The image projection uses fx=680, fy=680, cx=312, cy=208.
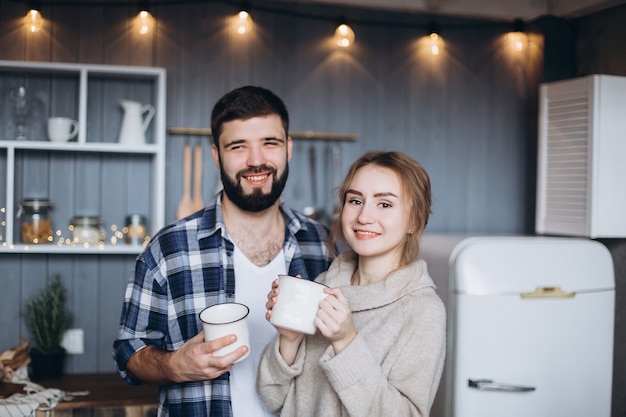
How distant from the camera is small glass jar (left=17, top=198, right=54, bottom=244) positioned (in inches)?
A: 118

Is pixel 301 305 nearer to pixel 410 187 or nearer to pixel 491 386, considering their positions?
pixel 410 187

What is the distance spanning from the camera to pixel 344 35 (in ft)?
11.2

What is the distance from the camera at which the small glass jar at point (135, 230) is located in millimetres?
3078

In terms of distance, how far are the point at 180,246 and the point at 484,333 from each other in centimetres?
101

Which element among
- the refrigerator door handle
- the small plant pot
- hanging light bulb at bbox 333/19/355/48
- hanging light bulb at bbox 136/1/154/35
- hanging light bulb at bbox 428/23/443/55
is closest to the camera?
the refrigerator door handle

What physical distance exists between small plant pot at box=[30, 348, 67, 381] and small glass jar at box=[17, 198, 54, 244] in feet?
1.62

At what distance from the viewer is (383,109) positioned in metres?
3.56

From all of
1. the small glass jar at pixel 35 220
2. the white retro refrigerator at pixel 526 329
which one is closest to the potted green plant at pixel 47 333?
the small glass jar at pixel 35 220

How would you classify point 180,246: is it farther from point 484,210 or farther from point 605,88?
point 484,210

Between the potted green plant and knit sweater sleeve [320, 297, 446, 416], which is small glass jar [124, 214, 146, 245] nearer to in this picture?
the potted green plant

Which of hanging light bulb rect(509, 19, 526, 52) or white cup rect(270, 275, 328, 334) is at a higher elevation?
hanging light bulb rect(509, 19, 526, 52)

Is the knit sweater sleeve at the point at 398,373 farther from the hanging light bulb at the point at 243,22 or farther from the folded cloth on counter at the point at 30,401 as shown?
the hanging light bulb at the point at 243,22

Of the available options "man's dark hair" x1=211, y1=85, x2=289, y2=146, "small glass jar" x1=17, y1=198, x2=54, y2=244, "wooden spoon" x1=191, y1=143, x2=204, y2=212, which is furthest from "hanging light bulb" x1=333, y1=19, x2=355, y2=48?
"man's dark hair" x1=211, y1=85, x2=289, y2=146

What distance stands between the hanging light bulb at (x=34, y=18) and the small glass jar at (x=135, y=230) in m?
0.98
